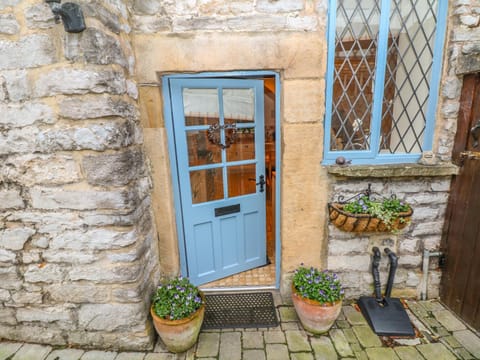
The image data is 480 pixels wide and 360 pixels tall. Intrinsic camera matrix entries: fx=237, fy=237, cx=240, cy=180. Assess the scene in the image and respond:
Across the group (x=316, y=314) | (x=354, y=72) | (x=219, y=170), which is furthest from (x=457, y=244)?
(x=219, y=170)

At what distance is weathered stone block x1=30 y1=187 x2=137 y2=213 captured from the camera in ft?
5.60

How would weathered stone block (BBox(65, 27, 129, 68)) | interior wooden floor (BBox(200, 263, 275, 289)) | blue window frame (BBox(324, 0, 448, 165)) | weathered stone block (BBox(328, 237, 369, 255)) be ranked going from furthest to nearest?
interior wooden floor (BBox(200, 263, 275, 289))
weathered stone block (BBox(328, 237, 369, 255))
blue window frame (BBox(324, 0, 448, 165))
weathered stone block (BBox(65, 27, 129, 68))

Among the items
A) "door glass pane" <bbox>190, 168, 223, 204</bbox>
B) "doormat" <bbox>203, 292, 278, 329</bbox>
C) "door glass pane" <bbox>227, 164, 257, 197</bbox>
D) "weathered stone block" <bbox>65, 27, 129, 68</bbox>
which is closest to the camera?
"weathered stone block" <bbox>65, 27, 129, 68</bbox>

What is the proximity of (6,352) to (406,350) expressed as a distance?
10.7 ft

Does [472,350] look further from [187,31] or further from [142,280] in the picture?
[187,31]

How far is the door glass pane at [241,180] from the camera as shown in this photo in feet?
8.37

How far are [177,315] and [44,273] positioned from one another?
3.59 feet

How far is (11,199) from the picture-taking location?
5.75 ft

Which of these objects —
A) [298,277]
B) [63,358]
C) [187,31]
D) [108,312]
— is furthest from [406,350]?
[187,31]

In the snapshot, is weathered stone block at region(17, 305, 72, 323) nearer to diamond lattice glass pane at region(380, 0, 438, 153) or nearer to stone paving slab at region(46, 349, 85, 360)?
stone paving slab at region(46, 349, 85, 360)

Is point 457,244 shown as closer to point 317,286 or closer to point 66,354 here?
point 317,286

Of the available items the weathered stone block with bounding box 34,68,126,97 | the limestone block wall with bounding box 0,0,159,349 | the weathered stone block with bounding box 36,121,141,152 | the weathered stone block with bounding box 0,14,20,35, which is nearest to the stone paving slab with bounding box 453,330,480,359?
the limestone block wall with bounding box 0,0,159,349

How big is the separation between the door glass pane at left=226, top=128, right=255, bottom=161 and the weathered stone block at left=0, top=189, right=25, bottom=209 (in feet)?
5.63

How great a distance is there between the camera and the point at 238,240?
277 centimetres
